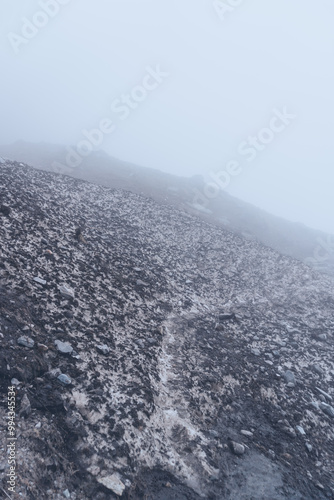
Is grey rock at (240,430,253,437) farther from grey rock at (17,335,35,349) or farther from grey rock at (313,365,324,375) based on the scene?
grey rock at (17,335,35,349)

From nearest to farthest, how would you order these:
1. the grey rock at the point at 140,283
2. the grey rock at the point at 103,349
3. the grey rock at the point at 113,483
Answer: the grey rock at the point at 113,483 → the grey rock at the point at 103,349 → the grey rock at the point at 140,283

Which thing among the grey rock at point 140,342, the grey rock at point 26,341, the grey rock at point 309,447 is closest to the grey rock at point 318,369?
the grey rock at point 309,447

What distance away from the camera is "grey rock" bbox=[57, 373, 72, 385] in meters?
6.55

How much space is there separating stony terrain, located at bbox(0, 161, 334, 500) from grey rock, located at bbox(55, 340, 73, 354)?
4 cm

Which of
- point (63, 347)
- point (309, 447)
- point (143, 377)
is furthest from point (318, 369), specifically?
point (63, 347)

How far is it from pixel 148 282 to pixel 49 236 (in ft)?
14.5

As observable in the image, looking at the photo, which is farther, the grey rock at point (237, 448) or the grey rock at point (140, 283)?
the grey rock at point (140, 283)

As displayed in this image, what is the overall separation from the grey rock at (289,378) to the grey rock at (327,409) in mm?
964

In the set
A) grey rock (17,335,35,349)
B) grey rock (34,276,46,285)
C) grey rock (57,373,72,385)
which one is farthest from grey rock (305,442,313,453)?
grey rock (34,276,46,285)

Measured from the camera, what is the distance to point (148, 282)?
13.2 meters

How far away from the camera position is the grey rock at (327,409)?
913 centimetres

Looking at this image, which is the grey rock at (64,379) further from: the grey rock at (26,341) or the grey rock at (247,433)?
the grey rock at (247,433)

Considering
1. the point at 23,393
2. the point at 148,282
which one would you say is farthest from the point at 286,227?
the point at 23,393

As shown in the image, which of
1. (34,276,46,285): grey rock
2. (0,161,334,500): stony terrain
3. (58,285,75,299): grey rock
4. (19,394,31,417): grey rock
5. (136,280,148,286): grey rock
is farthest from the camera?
(136,280,148,286): grey rock
